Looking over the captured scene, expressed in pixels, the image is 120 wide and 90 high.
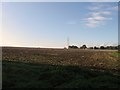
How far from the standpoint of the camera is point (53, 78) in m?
17.3

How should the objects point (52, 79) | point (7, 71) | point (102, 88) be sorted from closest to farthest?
point (102, 88)
point (52, 79)
point (7, 71)

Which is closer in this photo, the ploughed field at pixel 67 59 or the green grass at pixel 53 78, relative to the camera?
the green grass at pixel 53 78

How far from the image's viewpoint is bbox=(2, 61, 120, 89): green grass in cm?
1614

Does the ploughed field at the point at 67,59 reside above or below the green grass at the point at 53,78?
above

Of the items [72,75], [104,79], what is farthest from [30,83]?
[104,79]

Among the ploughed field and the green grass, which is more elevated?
the ploughed field

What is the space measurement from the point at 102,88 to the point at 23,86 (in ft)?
14.2

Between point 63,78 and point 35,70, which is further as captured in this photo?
point 35,70

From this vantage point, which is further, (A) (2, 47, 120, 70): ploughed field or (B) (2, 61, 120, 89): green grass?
(A) (2, 47, 120, 70): ploughed field

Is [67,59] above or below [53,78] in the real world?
above

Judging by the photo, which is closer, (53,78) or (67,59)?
(53,78)

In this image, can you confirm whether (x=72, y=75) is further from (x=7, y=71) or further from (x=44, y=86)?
(x=7, y=71)

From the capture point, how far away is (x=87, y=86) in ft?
52.1

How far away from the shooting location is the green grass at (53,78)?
635 inches
